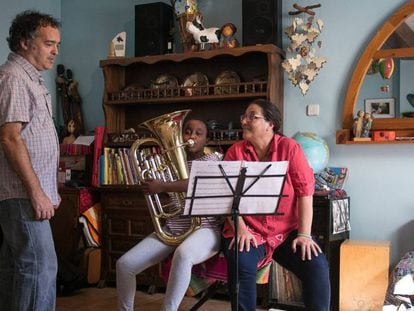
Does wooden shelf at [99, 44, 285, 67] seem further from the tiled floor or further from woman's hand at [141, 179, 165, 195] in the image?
the tiled floor

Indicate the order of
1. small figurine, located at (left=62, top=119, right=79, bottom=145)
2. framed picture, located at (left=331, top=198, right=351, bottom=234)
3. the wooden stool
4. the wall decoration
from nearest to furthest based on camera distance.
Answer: the wooden stool
framed picture, located at (left=331, top=198, right=351, bottom=234)
the wall decoration
small figurine, located at (left=62, top=119, right=79, bottom=145)

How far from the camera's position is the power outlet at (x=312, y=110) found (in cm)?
365

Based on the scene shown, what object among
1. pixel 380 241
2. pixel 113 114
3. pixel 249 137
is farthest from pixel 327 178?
pixel 113 114

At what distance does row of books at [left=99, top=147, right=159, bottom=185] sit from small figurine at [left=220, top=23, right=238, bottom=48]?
3.01ft

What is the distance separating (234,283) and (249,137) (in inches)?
26.9

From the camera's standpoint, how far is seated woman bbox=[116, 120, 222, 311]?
2.42 m

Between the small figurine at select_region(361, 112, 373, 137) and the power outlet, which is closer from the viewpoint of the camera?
the small figurine at select_region(361, 112, 373, 137)

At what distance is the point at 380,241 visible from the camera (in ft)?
11.1

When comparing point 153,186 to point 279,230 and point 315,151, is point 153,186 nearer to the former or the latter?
point 279,230

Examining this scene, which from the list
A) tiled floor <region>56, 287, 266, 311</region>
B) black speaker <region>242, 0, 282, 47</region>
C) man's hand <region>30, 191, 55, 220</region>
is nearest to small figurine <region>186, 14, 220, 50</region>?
black speaker <region>242, 0, 282, 47</region>

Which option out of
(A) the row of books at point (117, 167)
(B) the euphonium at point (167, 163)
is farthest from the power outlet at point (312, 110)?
(B) the euphonium at point (167, 163)

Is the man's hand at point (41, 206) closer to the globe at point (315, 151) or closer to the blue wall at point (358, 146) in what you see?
the globe at point (315, 151)

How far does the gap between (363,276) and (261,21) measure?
68.9 inches

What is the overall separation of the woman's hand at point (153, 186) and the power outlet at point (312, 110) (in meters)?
1.49
